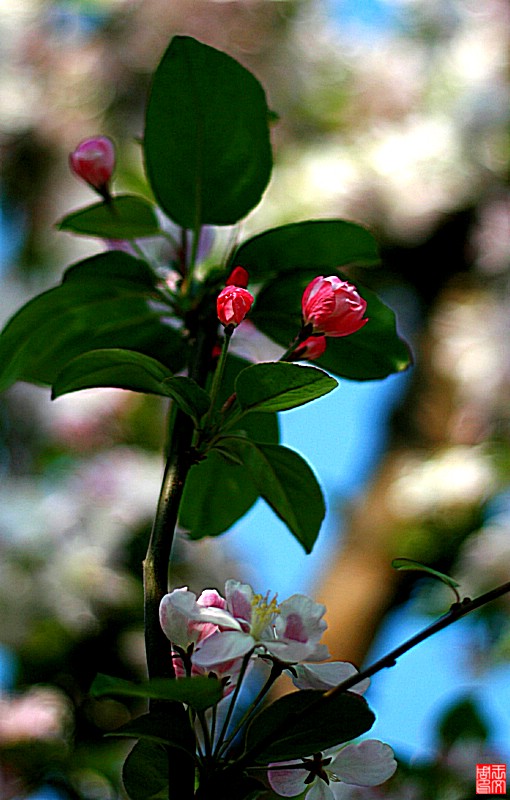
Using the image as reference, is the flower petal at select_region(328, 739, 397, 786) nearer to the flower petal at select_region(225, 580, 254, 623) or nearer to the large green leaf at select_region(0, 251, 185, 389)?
the flower petal at select_region(225, 580, 254, 623)

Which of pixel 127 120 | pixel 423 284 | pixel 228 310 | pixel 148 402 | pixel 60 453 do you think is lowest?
pixel 228 310

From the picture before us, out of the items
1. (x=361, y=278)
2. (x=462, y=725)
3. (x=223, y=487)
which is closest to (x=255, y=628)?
(x=223, y=487)

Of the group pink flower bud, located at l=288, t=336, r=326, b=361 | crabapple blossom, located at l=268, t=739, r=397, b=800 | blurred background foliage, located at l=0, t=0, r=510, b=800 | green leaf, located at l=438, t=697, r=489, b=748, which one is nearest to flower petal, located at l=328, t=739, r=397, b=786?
crabapple blossom, located at l=268, t=739, r=397, b=800

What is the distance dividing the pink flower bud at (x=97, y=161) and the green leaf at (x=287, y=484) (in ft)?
0.38

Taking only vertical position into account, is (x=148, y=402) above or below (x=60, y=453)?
above

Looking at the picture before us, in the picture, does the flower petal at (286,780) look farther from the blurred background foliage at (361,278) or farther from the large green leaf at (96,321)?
the blurred background foliage at (361,278)

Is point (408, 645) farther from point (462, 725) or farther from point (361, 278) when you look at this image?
point (361, 278)

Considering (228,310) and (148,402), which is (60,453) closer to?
(148,402)

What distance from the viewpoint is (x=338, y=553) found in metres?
1.71

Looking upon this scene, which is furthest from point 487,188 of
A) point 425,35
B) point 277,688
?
point 277,688

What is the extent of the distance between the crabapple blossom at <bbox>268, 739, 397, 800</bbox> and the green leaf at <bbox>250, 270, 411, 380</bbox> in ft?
0.41

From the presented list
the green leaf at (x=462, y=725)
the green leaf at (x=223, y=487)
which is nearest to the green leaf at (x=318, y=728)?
the green leaf at (x=223, y=487)

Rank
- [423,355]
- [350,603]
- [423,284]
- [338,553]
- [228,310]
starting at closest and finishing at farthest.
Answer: [228,310], [350,603], [338,553], [423,355], [423,284]

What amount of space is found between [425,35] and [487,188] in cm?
55
